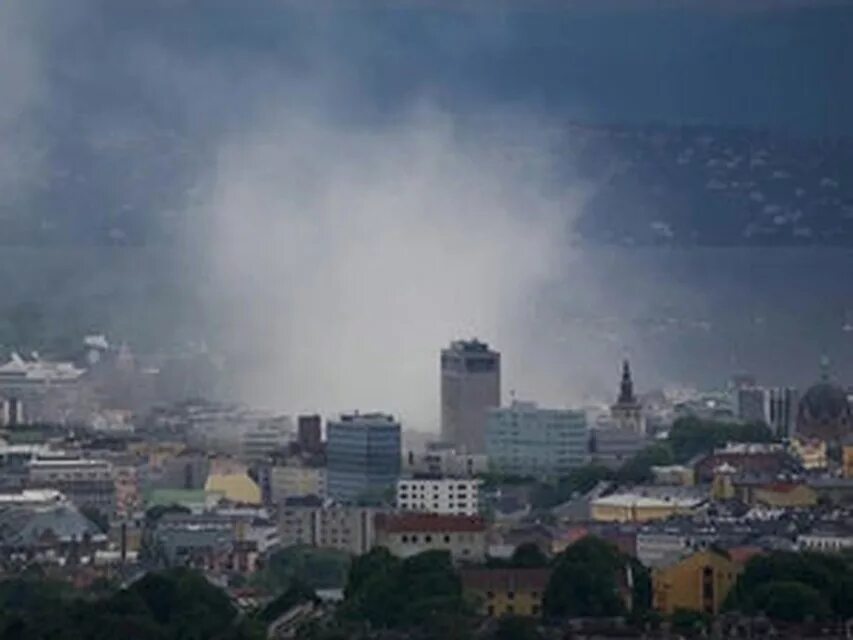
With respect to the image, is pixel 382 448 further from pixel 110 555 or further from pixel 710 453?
pixel 110 555

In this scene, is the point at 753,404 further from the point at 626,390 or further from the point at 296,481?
the point at 296,481

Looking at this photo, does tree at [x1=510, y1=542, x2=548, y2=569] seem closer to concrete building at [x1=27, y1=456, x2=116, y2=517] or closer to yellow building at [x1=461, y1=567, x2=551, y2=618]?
yellow building at [x1=461, y1=567, x2=551, y2=618]

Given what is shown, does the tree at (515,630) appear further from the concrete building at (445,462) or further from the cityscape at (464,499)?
the concrete building at (445,462)

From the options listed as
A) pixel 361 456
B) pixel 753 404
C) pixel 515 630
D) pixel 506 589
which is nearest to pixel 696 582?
pixel 506 589

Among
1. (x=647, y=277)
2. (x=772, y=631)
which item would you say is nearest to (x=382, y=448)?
(x=772, y=631)

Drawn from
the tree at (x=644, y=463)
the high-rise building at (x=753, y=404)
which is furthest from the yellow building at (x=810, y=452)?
the high-rise building at (x=753, y=404)

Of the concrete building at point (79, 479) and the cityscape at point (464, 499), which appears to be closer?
the cityscape at point (464, 499)
